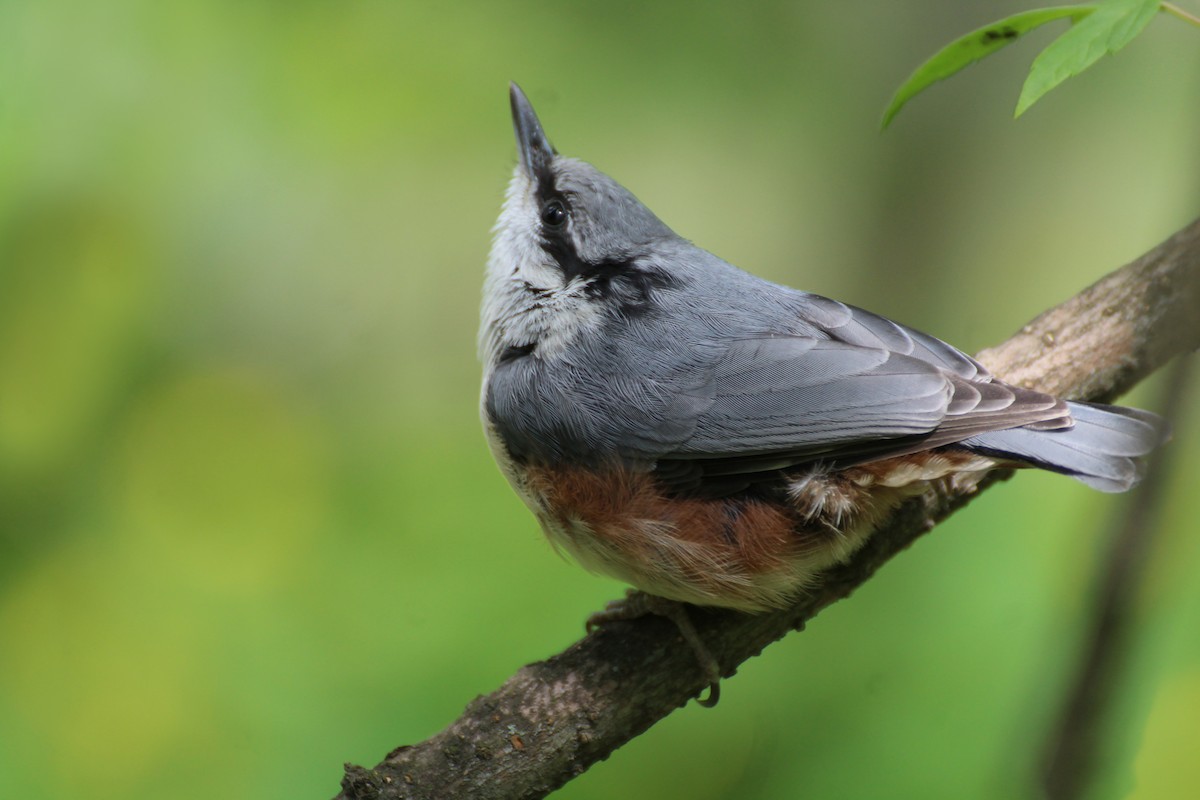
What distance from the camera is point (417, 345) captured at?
12.8 feet

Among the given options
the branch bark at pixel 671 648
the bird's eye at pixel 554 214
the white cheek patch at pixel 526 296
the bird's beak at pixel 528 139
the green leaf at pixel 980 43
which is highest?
the bird's beak at pixel 528 139

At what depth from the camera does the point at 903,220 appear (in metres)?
3.99

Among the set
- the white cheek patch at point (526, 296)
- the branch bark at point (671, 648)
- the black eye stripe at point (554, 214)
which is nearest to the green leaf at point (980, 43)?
the branch bark at point (671, 648)

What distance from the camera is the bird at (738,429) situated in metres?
1.99

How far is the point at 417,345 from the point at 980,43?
2.67 metres

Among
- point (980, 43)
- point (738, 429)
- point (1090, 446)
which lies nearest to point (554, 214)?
point (738, 429)

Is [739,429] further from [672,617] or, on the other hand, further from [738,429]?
[672,617]

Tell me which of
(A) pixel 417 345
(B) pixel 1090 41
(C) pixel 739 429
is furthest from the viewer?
(A) pixel 417 345

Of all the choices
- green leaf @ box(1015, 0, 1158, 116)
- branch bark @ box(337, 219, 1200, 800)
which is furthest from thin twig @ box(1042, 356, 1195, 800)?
branch bark @ box(337, 219, 1200, 800)

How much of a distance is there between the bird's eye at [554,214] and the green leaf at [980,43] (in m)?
1.15

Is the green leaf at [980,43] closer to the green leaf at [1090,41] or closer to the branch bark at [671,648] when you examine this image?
the green leaf at [1090,41]

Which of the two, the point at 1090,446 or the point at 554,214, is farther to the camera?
the point at 554,214

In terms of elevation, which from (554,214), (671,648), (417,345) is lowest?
(671,648)

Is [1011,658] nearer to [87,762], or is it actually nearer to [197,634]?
[197,634]
